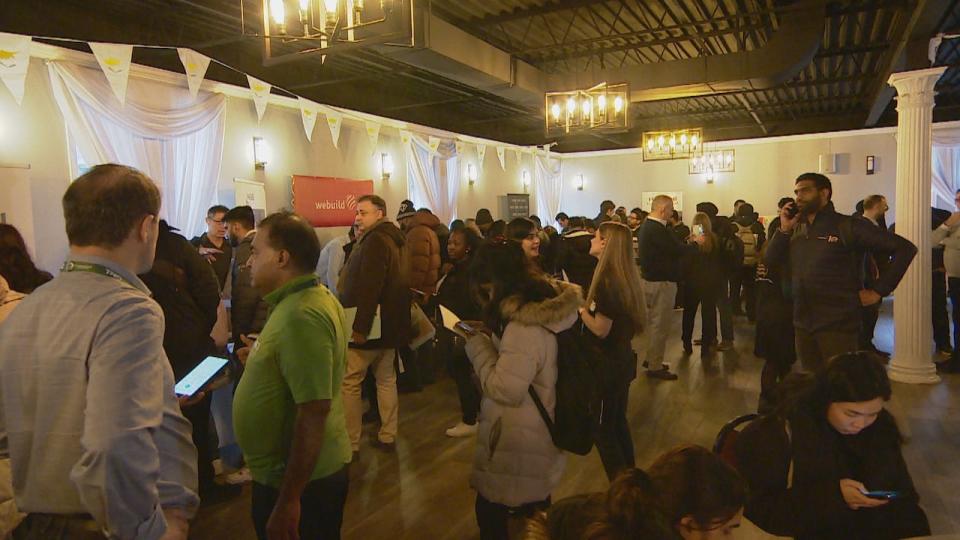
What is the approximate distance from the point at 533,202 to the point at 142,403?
14534 millimetres

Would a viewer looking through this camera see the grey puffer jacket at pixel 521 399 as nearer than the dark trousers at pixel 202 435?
Yes

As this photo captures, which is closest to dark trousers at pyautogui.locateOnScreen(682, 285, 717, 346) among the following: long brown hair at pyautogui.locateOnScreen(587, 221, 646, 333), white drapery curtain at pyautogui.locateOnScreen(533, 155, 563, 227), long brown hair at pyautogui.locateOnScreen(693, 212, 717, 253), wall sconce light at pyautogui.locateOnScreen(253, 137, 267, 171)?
long brown hair at pyautogui.locateOnScreen(693, 212, 717, 253)

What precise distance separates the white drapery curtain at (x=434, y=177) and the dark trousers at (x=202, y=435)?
7543 mm

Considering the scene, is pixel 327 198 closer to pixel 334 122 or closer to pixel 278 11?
pixel 334 122

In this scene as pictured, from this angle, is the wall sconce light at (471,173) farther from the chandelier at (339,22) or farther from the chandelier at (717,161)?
the chandelier at (339,22)

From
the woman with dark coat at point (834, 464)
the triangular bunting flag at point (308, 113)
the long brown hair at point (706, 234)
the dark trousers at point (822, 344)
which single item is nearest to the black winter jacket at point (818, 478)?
the woman with dark coat at point (834, 464)

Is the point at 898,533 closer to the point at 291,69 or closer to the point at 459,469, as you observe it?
the point at 459,469

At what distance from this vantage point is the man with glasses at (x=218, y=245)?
16.4 ft

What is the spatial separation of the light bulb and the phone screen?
201 cm

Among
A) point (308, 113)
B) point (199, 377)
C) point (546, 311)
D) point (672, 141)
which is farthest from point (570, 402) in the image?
point (672, 141)

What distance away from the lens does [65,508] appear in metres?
1.26

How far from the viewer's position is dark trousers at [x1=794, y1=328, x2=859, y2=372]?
12.1 ft

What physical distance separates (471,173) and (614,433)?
9.87 meters

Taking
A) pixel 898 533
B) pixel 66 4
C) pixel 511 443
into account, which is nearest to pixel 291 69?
pixel 66 4
